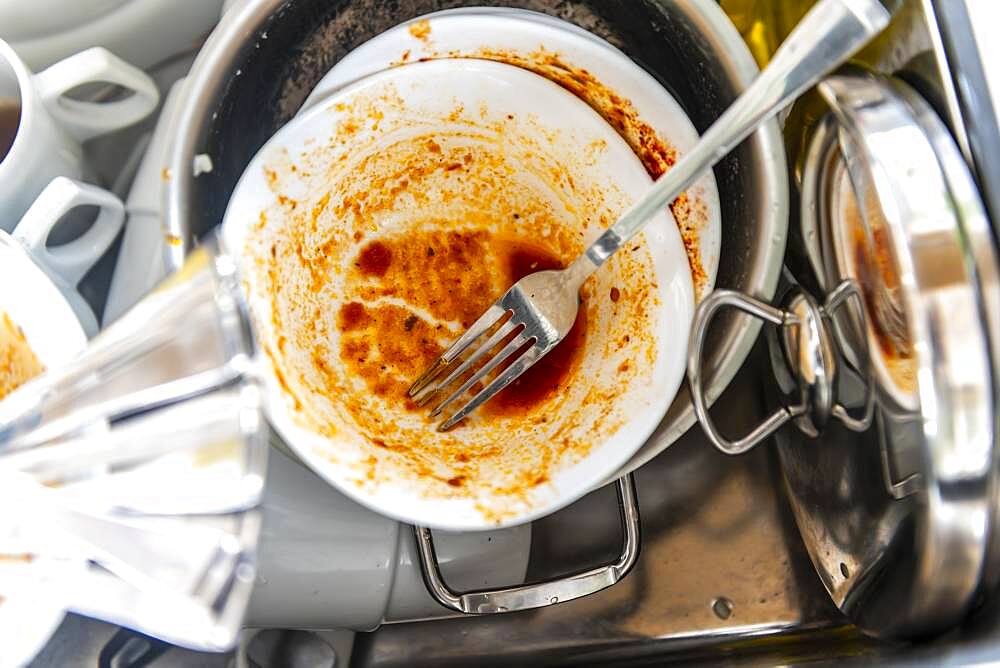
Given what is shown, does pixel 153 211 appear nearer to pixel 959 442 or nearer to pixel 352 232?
pixel 352 232

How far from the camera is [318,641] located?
2.00ft

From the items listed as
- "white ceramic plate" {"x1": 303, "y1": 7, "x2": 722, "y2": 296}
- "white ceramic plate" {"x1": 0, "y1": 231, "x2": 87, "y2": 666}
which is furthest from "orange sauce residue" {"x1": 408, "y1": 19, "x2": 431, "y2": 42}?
"white ceramic plate" {"x1": 0, "y1": 231, "x2": 87, "y2": 666}

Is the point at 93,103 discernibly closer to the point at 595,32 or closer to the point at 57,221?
the point at 57,221

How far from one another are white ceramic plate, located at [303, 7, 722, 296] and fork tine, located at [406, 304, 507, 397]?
12 centimetres

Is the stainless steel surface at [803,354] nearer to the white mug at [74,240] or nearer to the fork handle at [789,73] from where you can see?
the fork handle at [789,73]

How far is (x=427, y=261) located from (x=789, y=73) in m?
0.29

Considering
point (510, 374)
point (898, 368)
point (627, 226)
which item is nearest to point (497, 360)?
point (510, 374)

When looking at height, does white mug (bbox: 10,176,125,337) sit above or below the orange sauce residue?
below

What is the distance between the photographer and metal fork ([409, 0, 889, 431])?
0.37m

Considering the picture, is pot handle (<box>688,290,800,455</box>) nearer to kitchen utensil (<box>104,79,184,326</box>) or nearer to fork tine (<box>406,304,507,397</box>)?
fork tine (<box>406,304,507,397</box>)

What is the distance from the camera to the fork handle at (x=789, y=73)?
368mm

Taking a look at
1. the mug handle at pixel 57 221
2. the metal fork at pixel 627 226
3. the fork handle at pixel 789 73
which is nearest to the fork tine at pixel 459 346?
the metal fork at pixel 627 226

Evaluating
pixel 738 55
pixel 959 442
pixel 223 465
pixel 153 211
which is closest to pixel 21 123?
pixel 153 211

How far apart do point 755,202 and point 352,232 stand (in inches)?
10.2
